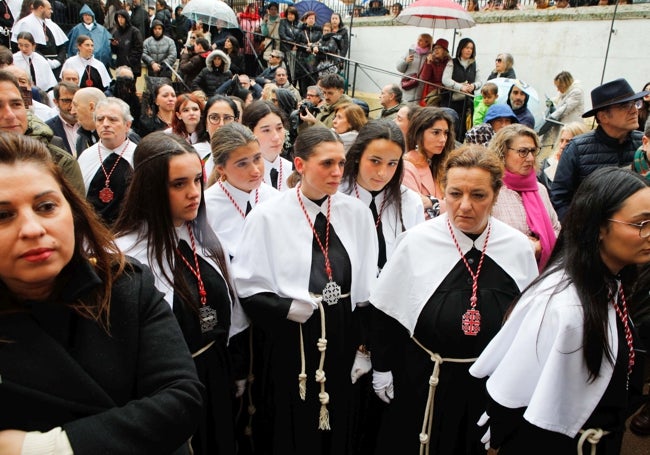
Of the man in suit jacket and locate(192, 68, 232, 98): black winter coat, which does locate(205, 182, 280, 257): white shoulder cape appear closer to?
the man in suit jacket

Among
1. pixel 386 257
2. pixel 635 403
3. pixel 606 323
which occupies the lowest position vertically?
pixel 635 403

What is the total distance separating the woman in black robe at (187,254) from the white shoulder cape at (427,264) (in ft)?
2.85

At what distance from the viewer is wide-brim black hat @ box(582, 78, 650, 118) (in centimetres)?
398

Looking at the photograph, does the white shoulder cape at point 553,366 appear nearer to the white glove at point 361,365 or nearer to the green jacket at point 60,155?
the white glove at point 361,365

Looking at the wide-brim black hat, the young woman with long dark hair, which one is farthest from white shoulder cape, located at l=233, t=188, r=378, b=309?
the wide-brim black hat

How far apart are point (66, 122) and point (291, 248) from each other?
4024mm

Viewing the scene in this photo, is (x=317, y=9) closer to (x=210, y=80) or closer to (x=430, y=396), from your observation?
(x=210, y=80)

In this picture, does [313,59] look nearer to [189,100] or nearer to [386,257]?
[189,100]

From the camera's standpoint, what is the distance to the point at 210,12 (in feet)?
34.1

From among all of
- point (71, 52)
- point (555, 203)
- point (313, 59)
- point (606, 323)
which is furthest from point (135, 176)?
point (313, 59)

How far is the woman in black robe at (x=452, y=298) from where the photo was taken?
254 cm

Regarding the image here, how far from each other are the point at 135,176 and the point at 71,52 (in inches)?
370

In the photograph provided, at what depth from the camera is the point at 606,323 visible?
1953 millimetres

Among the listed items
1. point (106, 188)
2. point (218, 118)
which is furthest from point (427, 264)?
point (218, 118)
